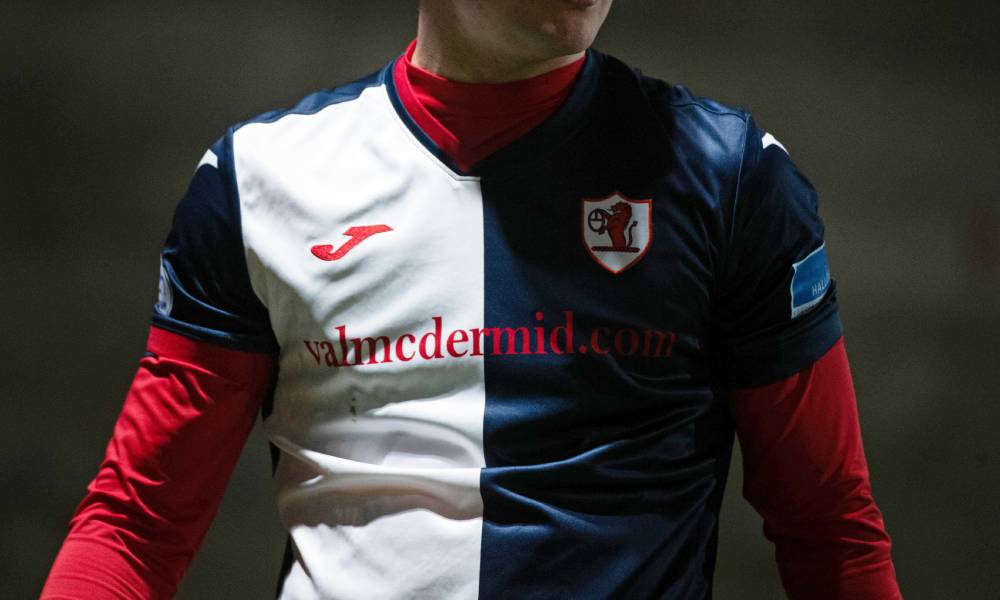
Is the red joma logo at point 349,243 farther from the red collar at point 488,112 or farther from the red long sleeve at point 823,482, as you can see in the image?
the red long sleeve at point 823,482

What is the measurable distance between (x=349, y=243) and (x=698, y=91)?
74 centimetres

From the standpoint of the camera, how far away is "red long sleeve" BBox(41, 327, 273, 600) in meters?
0.80

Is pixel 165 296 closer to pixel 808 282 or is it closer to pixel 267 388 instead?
pixel 267 388

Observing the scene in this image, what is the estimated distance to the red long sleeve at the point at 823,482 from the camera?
0.76 metres

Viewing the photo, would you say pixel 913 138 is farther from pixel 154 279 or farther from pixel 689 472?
pixel 154 279

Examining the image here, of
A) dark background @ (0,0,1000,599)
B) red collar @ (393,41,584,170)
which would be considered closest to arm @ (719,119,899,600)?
red collar @ (393,41,584,170)

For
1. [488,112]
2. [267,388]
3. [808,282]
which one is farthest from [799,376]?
[267,388]

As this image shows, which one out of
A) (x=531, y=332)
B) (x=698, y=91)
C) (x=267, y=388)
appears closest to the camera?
(x=531, y=332)

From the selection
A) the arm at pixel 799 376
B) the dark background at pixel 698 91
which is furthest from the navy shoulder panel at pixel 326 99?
the dark background at pixel 698 91

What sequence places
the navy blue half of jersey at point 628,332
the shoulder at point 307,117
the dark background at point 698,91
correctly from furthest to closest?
the dark background at point 698,91 < the shoulder at point 307,117 < the navy blue half of jersey at point 628,332

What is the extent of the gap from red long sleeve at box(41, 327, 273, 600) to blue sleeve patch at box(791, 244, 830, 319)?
1.31 ft

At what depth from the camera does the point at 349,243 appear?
80cm

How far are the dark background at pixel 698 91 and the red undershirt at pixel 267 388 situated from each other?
2.00 ft

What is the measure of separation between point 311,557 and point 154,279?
2.52ft
